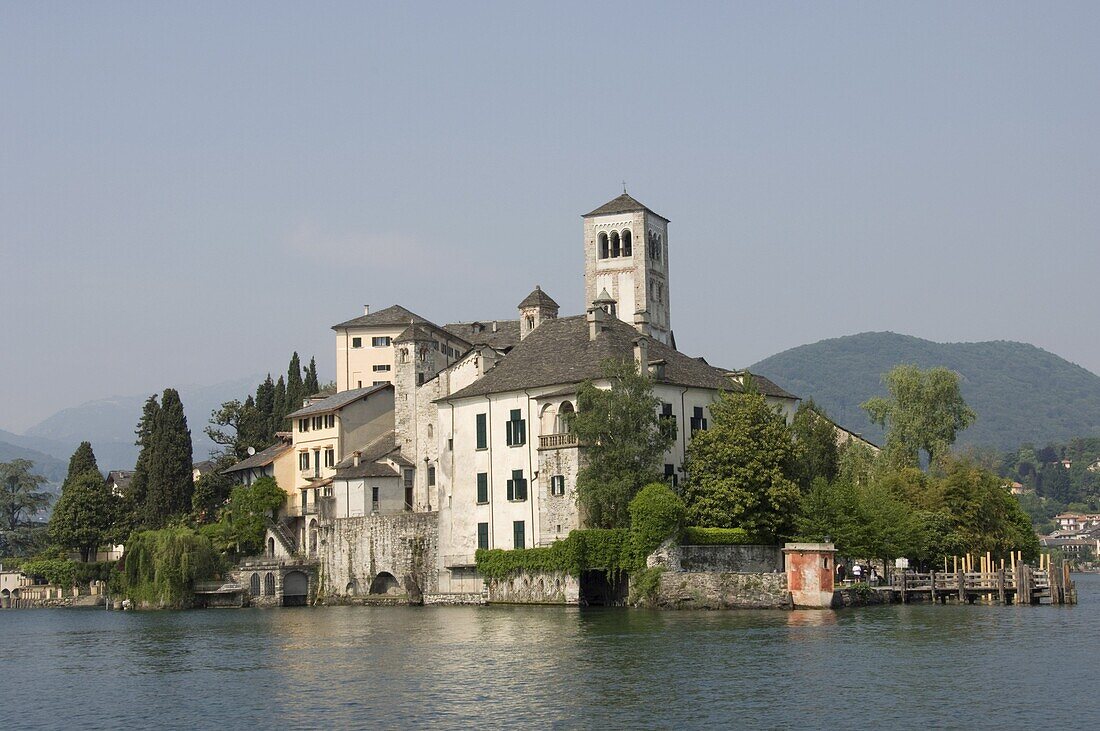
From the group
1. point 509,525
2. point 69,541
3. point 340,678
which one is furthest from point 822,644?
point 69,541

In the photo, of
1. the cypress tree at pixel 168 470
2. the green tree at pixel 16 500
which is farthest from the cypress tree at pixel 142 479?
the green tree at pixel 16 500

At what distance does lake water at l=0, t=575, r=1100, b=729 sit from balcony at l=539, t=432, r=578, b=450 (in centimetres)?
932

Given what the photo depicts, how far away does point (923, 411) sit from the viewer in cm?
9569

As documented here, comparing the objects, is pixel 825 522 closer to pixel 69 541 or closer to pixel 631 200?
pixel 631 200

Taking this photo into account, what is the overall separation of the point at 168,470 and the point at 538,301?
92.9 ft

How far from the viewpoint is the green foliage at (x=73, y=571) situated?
350 feet

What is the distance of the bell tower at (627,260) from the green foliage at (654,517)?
42.5m

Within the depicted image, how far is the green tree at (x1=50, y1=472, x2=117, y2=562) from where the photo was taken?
10831 cm

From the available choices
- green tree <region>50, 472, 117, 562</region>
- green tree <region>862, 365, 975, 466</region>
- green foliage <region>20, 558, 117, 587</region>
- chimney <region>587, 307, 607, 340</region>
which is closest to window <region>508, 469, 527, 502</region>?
chimney <region>587, 307, 607, 340</region>

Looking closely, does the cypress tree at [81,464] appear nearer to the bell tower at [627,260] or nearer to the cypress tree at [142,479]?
the cypress tree at [142,479]

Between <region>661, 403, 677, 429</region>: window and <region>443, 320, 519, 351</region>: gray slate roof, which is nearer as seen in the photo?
<region>661, 403, 677, 429</region>: window

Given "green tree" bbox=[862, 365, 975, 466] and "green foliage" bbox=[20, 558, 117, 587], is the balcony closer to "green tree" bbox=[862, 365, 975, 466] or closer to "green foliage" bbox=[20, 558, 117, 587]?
"green tree" bbox=[862, 365, 975, 466]

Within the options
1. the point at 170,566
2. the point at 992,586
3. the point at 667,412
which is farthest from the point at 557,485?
the point at 170,566

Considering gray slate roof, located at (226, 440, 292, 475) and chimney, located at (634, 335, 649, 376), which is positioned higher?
chimney, located at (634, 335, 649, 376)
